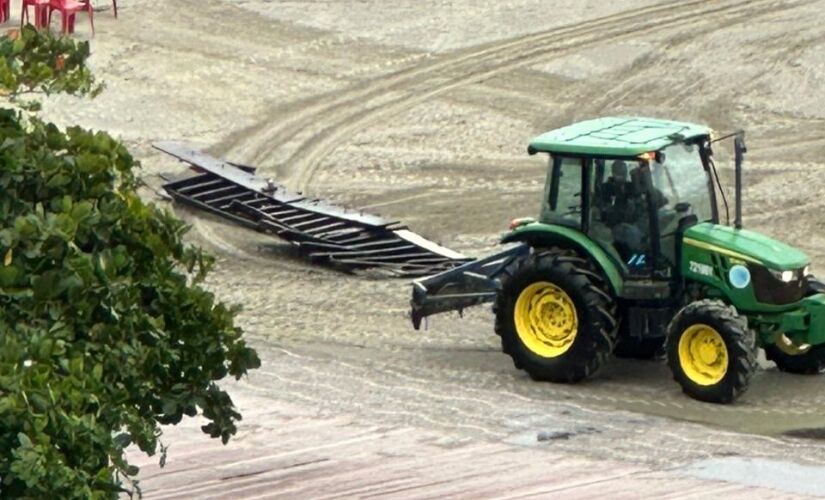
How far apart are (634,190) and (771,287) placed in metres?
1.29

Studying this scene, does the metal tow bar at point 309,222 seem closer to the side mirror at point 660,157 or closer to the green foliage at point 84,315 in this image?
the side mirror at point 660,157

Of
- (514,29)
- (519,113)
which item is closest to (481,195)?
(519,113)

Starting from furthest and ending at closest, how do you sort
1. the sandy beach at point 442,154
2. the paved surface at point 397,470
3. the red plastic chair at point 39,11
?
1. the red plastic chair at point 39,11
2. the sandy beach at point 442,154
3. the paved surface at point 397,470

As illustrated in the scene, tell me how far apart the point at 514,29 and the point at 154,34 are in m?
5.36

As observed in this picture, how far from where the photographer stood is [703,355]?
51.2 feet

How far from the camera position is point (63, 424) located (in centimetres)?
841

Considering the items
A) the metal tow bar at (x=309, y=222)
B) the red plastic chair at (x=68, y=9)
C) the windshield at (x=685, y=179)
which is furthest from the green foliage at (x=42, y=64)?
the red plastic chair at (x=68, y=9)

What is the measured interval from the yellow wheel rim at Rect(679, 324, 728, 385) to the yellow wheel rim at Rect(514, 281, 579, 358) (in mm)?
941

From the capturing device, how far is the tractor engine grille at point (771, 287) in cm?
1562

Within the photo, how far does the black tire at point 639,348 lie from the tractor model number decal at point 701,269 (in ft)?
2.44

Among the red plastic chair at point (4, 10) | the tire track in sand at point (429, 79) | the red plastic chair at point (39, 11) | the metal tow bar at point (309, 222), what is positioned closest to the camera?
the metal tow bar at point (309, 222)

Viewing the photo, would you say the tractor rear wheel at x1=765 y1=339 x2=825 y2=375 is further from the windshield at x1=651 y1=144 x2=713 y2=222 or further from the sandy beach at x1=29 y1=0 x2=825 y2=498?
the windshield at x1=651 y1=144 x2=713 y2=222

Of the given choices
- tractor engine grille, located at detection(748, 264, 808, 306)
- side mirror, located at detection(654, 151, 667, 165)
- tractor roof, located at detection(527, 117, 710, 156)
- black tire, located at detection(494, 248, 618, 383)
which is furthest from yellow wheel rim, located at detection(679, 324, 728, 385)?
tractor roof, located at detection(527, 117, 710, 156)

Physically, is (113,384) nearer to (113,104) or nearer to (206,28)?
(113,104)
